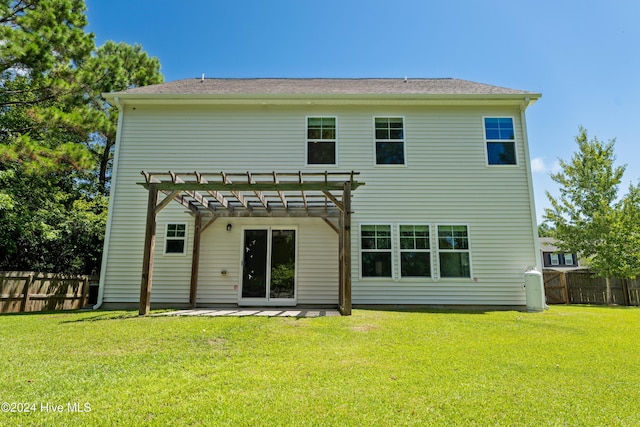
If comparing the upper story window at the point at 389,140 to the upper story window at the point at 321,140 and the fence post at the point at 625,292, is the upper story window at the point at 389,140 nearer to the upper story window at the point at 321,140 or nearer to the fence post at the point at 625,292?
the upper story window at the point at 321,140

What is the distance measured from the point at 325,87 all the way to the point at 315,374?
9.08 metres

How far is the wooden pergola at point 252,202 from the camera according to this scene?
280 inches

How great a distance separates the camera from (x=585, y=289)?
13.6 metres

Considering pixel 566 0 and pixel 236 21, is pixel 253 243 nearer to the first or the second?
pixel 236 21

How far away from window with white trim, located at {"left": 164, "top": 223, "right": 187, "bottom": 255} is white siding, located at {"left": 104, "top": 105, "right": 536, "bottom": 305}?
0.17 metres

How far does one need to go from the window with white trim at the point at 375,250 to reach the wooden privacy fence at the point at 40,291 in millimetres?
7898

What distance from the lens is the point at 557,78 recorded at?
416 inches

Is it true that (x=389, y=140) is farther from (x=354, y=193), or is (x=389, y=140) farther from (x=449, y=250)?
(x=449, y=250)

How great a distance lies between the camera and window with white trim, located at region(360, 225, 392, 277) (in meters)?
9.06

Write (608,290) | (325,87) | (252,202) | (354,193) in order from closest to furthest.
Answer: (252,202), (354,193), (325,87), (608,290)

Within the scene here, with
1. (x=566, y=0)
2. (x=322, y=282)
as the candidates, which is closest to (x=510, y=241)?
(x=322, y=282)

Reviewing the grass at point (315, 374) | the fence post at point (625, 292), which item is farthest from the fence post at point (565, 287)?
the grass at point (315, 374)

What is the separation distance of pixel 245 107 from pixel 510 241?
7.66m

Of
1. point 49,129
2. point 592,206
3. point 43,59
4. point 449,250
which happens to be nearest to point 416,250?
point 449,250
